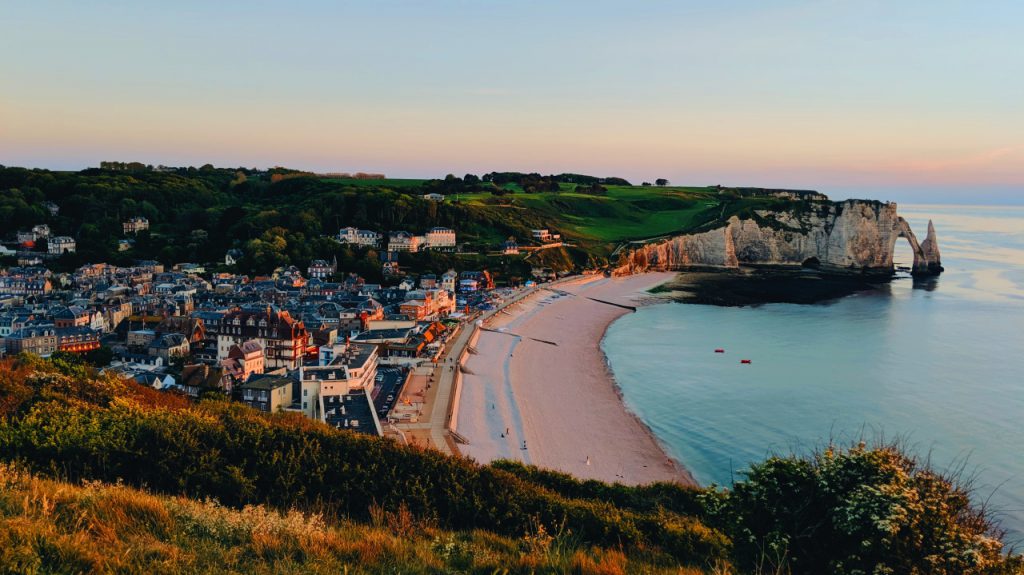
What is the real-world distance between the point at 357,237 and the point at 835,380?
6201cm

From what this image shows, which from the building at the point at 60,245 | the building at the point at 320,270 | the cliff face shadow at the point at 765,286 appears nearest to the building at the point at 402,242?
the building at the point at 320,270

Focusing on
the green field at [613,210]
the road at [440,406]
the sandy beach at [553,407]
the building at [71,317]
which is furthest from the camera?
the green field at [613,210]

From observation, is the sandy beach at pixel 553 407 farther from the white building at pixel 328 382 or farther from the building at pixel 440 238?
the building at pixel 440 238

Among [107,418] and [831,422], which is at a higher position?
[107,418]

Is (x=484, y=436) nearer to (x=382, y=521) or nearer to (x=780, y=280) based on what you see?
(x=382, y=521)

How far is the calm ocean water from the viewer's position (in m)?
23.3

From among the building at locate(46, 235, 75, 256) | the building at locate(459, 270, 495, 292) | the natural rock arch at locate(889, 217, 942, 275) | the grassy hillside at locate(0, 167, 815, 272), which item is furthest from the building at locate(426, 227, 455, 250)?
the natural rock arch at locate(889, 217, 942, 275)

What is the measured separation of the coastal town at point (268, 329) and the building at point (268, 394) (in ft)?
0.17

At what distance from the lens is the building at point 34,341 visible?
3450cm

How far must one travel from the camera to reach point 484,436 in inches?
982

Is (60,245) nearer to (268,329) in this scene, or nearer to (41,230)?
(41,230)

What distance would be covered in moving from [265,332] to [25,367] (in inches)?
652

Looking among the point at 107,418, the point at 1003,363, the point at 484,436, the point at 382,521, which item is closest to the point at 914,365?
Result: the point at 1003,363

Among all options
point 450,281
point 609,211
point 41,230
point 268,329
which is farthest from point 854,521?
point 609,211
